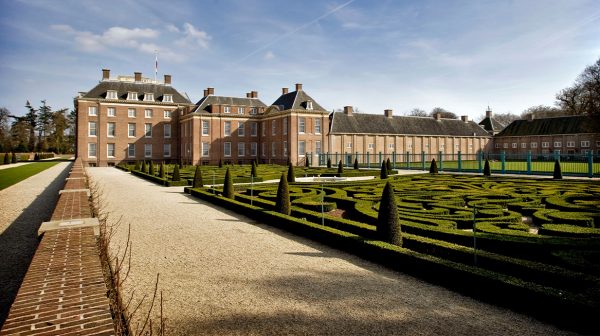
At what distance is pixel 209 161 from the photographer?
158ft

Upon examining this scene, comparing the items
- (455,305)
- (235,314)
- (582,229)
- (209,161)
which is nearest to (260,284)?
(235,314)

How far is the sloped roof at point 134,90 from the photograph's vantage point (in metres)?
46.8

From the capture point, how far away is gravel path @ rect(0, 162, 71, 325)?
577 cm

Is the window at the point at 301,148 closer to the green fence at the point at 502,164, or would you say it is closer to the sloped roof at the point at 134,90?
the green fence at the point at 502,164

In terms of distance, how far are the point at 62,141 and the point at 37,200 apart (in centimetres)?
7825

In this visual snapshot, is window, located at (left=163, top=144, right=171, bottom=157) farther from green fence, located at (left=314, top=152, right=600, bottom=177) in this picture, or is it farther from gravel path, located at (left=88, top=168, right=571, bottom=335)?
gravel path, located at (left=88, top=168, right=571, bottom=335)

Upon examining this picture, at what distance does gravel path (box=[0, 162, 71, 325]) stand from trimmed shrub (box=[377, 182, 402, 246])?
19.4 feet

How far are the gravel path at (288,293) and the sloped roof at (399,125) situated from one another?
1636 inches

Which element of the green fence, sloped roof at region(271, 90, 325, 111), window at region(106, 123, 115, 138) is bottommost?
the green fence

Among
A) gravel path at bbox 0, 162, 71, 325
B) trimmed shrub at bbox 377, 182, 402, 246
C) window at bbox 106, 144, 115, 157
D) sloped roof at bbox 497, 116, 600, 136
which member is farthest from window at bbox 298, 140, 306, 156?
trimmed shrub at bbox 377, 182, 402, 246

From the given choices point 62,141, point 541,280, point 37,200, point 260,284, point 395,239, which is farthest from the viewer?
point 62,141

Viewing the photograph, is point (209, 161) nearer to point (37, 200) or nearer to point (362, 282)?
point (37, 200)

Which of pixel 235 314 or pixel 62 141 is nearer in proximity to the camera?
pixel 235 314

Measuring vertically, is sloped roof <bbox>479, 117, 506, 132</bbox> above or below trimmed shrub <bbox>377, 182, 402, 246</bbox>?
above
